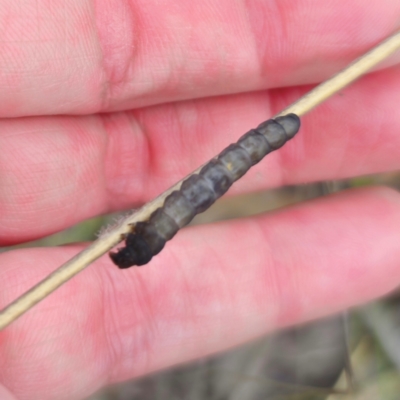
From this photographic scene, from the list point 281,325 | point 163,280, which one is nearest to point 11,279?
point 163,280

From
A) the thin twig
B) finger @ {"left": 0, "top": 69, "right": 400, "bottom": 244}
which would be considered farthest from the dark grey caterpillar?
finger @ {"left": 0, "top": 69, "right": 400, "bottom": 244}

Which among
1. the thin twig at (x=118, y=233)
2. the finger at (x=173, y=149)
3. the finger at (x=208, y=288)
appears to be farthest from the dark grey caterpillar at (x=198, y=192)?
the finger at (x=173, y=149)

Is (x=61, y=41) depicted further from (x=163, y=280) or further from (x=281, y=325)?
(x=281, y=325)

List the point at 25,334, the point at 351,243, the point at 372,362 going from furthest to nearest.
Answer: the point at 372,362
the point at 351,243
the point at 25,334

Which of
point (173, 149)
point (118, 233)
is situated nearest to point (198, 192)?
point (118, 233)

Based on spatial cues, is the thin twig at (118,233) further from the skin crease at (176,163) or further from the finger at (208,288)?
the finger at (208,288)

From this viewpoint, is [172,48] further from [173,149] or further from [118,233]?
[118,233]

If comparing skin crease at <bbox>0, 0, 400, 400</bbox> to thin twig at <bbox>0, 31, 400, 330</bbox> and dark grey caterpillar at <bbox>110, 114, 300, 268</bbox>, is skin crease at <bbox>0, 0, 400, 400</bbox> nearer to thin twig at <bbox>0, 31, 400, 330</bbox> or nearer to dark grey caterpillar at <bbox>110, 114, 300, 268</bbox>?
thin twig at <bbox>0, 31, 400, 330</bbox>
